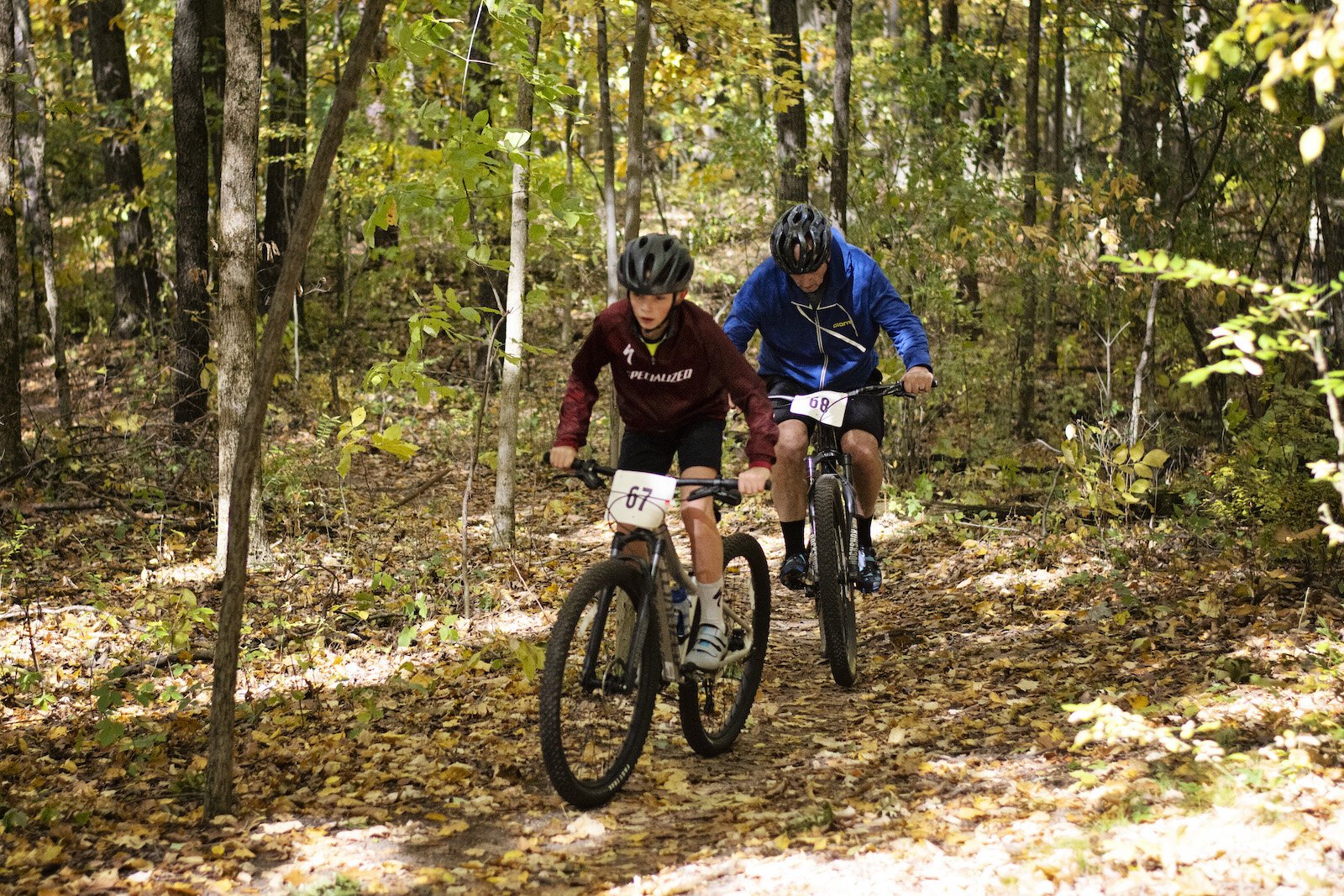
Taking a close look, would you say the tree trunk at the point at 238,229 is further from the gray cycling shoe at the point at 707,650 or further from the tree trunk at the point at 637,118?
the gray cycling shoe at the point at 707,650

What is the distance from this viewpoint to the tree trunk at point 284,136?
1339cm

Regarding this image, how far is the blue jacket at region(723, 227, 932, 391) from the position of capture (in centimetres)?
585

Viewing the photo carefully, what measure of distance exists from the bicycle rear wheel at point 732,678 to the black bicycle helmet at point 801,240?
4.61 feet

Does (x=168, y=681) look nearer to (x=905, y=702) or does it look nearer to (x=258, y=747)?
(x=258, y=747)

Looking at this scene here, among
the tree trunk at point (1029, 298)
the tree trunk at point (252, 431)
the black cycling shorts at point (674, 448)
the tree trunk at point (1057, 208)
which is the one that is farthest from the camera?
the tree trunk at point (1029, 298)

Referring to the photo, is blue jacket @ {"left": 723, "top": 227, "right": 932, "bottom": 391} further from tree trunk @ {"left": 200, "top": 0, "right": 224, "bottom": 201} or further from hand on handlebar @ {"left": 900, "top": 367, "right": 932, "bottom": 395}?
tree trunk @ {"left": 200, "top": 0, "right": 224, "bottom": 201}

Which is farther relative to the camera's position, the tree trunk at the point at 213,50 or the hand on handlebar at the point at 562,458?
the tree trunk at the point at 213,50

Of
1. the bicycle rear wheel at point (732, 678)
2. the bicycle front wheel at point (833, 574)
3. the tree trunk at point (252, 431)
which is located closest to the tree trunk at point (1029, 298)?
the bicycle front wheel at point (833, 574)

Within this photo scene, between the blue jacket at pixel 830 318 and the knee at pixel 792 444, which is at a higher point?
the blue jacket at pixel 830 318

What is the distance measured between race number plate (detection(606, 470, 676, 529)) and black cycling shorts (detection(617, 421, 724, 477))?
1.23ft

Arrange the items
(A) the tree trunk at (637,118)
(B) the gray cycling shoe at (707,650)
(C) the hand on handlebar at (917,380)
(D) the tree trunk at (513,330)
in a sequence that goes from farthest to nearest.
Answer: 1. (D) the tree trunk at (513,330)
2. (A) the tree trunk at (637,118)
3. (C) the hand on handlebar at (917,380)
4. (B) the gray cycling shoe at (707,650)

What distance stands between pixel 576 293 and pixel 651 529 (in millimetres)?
12880

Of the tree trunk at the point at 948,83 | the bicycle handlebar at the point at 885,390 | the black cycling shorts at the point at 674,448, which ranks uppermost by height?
the tree trunk at the point at 948,83

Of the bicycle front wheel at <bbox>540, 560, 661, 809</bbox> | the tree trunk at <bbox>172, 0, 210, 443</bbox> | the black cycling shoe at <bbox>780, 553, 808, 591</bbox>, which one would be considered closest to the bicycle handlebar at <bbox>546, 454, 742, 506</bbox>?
the bicycle front wheel at <bbox>540, 560, 661, 809</bbox>
